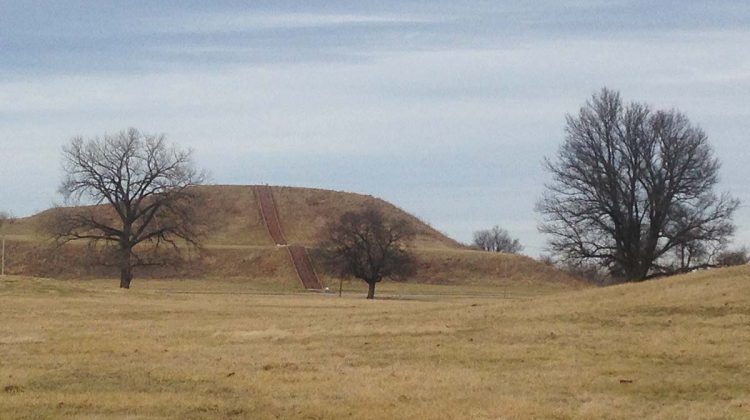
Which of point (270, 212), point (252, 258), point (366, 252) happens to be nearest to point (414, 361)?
point (366, 252)

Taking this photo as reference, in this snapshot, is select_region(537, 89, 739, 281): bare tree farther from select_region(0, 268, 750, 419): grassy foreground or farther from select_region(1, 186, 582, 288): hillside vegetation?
select_region(1, 186, 582, 288): hillside vegetation

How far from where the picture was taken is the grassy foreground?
1431cm

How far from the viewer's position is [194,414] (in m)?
13.7

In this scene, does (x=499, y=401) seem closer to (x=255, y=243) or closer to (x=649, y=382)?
(x=649, y=382)

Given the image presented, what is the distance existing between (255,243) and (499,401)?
98301mm

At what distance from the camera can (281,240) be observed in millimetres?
111875

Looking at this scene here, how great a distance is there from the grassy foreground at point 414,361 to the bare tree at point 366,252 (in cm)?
3880

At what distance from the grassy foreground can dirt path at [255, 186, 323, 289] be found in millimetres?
57351

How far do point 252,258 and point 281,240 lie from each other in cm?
1530

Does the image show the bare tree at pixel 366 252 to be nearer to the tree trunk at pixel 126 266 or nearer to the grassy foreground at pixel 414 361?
the tree trunk at pixel 126 266

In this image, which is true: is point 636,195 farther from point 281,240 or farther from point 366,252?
point 281,240

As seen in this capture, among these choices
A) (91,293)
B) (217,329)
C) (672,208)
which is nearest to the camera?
(217,329)

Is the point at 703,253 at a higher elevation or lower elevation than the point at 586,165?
lower

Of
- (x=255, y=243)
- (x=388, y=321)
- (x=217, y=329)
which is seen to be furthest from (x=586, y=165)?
(x=255, y=243)
